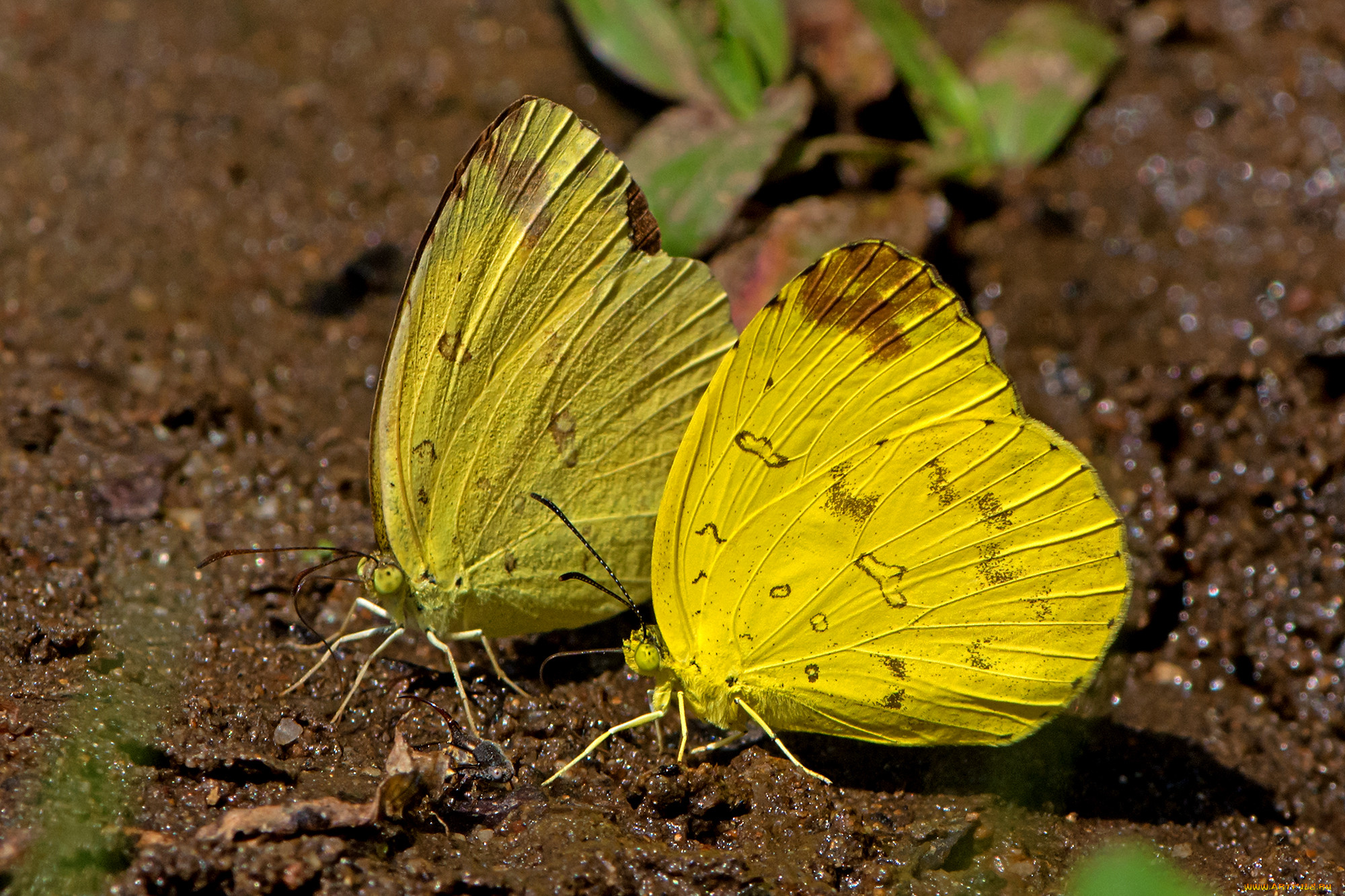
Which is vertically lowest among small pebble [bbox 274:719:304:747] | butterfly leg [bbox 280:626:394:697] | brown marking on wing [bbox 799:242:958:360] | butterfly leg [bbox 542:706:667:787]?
butterfly leg [bbox 542:706:667:787]

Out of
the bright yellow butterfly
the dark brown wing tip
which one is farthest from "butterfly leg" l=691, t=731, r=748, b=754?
the dark brown wing tip

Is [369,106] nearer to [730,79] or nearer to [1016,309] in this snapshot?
[730,79]

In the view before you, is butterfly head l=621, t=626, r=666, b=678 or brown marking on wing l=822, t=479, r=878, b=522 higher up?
brown marking on wing l=822, t=479, r=878, b=522

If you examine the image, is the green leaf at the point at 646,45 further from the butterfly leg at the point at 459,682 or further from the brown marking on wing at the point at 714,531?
the butterfly leg at the point at 459,682

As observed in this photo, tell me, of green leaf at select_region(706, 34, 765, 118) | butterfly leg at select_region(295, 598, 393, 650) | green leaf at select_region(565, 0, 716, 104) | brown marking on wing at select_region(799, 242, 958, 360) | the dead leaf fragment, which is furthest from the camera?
green leaf at select_region(565, 0, 716, 104)

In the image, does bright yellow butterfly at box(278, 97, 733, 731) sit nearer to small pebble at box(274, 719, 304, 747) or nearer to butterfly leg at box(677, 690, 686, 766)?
small pebble at box(274, 719, 304, 747)

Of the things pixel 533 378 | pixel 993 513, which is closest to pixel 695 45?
pixel 533 378

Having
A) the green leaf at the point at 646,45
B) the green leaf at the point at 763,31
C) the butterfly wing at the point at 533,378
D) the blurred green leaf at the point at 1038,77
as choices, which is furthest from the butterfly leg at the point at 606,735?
the blurred green leaf at the point at 1038,77
